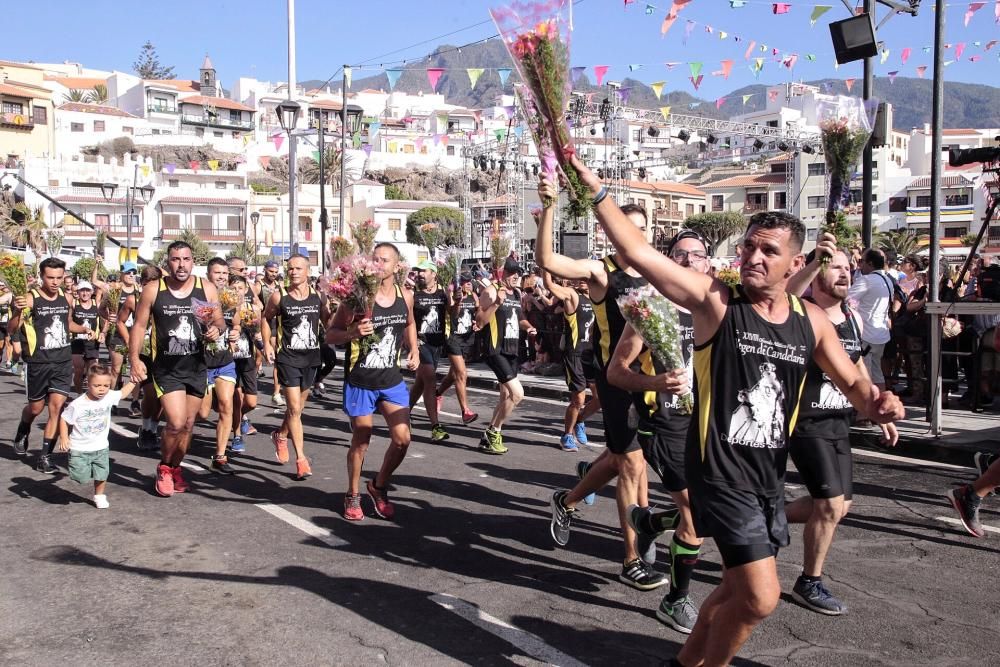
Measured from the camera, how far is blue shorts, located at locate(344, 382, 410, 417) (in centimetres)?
678

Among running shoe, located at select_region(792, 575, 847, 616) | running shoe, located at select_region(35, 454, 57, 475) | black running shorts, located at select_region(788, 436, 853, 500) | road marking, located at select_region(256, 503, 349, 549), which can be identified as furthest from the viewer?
running shoe, located at select_region(35, 454, 57, 475)

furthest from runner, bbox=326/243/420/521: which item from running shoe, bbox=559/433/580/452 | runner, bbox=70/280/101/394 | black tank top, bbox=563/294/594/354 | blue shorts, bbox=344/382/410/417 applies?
runner, bbox=70/280/101/394

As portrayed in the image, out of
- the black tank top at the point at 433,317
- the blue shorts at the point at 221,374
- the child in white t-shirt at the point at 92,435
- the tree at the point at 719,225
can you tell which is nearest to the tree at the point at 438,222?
the tree at the point at 719,225

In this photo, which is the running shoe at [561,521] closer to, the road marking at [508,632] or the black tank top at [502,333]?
the road marking at [508,632]

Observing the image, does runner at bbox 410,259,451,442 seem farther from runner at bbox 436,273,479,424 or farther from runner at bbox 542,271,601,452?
runner at bbox 542,271,601,452

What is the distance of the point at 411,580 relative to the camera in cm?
536

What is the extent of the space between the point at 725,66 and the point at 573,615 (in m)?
21.9

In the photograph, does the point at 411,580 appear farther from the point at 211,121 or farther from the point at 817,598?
the point at 211,121

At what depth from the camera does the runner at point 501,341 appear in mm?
9516

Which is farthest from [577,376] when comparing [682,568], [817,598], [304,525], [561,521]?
[682,568]

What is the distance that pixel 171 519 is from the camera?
6.79 m

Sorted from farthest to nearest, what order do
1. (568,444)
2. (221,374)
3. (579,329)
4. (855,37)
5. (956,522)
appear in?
1. (855,37)
2. (579,329)
3. (568,444)
4. (221,374)
5. (956,522)

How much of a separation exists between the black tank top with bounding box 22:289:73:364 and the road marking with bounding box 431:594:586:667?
5911 millimetres

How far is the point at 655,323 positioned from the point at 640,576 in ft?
5.65
